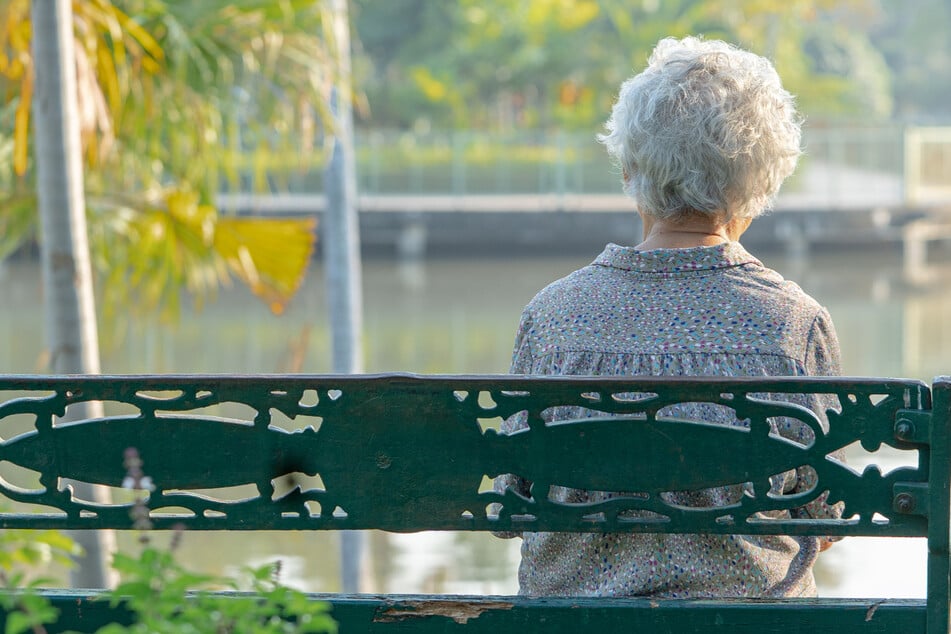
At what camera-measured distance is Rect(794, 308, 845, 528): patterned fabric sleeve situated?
173cm

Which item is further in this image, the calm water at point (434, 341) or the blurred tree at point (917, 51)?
the blurred tree at point (917, 51)

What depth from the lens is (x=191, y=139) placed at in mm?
5324

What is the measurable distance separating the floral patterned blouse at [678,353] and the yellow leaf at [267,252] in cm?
364

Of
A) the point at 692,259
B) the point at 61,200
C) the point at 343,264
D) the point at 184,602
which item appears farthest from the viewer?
the point at 343,264

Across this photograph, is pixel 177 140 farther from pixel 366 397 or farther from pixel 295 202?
pixel 295 202

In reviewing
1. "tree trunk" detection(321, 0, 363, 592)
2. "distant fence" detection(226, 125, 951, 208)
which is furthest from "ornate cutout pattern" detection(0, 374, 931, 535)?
"distant fence" detection(226, 125, 951, 208)

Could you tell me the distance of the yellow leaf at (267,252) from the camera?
5.31 meters

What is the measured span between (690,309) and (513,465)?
31 cm

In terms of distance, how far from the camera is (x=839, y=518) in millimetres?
1731

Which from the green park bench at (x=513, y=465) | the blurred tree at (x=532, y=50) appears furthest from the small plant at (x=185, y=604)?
the blurred tree at (x=532, y=50)

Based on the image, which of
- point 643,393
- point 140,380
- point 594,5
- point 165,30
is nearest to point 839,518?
point 643,393

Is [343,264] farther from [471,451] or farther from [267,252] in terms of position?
[471,451]

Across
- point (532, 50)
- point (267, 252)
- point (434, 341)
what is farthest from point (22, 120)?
point (532, 50)

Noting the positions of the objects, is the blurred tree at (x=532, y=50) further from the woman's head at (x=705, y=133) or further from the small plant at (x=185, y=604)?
the small plant at (x=185, y=604)
